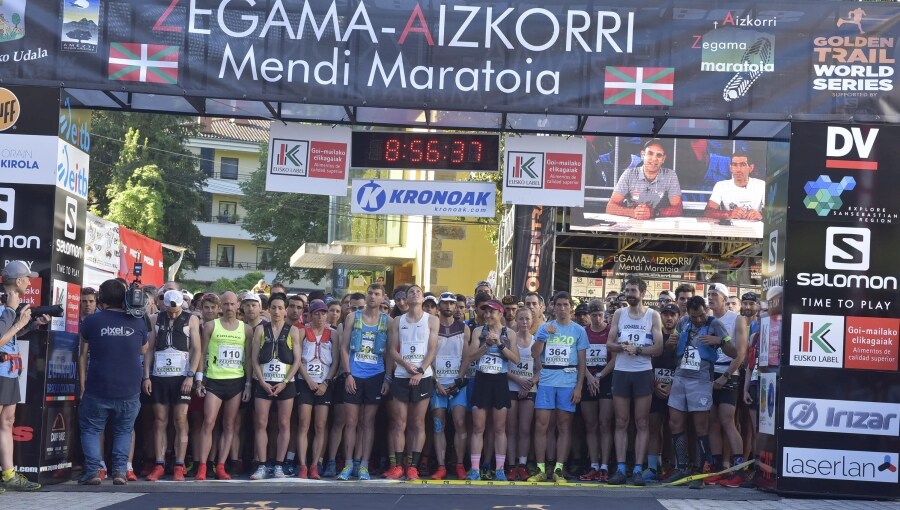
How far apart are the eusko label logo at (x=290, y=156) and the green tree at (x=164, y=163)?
1324 inches

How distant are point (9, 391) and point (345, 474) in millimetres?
3538

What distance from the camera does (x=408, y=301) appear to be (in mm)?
12133

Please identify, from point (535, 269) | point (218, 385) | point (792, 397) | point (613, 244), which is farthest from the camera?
point (613, 244)

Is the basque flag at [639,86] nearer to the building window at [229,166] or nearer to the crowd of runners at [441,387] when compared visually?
the crowd of runners at [441,387]

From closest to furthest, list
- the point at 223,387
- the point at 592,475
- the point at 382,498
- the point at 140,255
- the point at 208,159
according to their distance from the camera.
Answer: the point at 382,498 < the point at 223,387 < the point at 592,475 < the point at 140,255 < the point at 208,159

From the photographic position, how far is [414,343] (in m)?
12.0

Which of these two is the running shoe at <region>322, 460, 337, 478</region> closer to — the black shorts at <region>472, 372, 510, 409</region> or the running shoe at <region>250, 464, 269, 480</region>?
the running shoe at <region>250, 464, 269, 480</region>

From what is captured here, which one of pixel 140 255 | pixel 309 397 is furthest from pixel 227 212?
pixel 309 397

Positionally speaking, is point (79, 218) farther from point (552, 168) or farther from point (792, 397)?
point (792, 397)

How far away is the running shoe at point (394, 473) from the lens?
1187 cm

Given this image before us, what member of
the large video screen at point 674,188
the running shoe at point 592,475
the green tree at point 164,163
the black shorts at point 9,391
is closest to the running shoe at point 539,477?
the running shoe at point 592,475

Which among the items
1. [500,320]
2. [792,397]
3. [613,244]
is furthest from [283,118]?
[613,244]

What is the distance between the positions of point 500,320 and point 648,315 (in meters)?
1.62

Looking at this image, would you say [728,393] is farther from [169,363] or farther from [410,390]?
[169,363]
